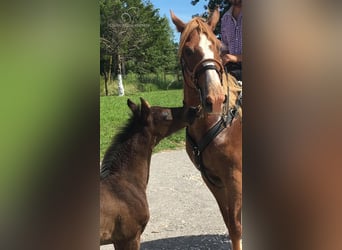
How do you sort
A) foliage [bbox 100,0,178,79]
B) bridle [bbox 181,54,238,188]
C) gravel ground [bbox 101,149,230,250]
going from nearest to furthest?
1. foliage [bbox 100,0,178,79]
2. bridle [bbox 181,54,238,188]
3. gravel ground [bbox 101,149,230,250]

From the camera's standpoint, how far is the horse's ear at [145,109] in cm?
168

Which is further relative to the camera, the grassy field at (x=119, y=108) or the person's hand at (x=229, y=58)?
the person's hand at (x=229, y=58)

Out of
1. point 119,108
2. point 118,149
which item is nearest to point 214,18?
point 119,108

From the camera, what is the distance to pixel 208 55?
169 centimetres

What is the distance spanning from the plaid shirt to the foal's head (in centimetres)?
36

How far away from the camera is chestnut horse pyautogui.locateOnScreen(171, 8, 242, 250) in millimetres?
1691

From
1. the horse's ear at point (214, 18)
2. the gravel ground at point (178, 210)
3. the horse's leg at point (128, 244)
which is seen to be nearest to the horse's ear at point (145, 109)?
the gravel ground at point (178, 210)

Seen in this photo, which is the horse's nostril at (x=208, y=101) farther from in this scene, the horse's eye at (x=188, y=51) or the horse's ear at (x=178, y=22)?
the horse's ear at (x=178, y=22)

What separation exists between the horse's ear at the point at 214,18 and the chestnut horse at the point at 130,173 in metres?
0.41

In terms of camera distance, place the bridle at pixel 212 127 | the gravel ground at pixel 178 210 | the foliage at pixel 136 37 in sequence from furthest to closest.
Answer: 1. the gravel ground at pixel 178 210
2. the bridle at pixel 212 127
3. the foliage at pixel 136 37

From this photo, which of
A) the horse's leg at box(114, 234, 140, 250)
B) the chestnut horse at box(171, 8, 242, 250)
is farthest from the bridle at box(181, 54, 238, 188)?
the horse's leg at box(114, 234, 140, 250)

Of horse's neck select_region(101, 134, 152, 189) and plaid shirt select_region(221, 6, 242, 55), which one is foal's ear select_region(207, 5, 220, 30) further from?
horse's neck select_region(101, 134, 152, 189)

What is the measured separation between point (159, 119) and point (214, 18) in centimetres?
51
